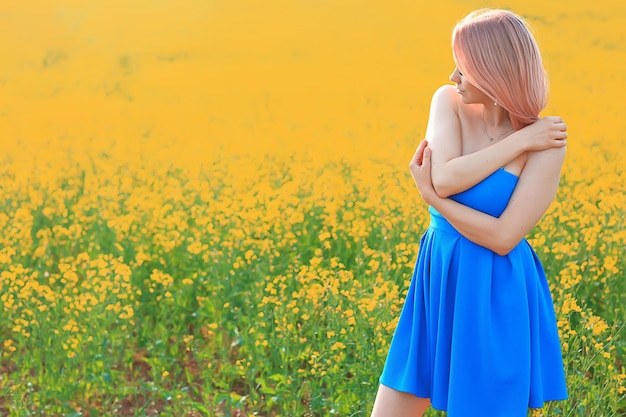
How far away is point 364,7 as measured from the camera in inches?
336

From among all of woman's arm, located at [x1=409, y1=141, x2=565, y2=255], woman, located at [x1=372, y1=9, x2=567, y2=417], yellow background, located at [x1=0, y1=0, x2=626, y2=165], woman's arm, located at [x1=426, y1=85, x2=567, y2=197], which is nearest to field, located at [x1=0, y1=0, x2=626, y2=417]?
yellow background, located at [x1=0, y1=0, x2=626, y2=165]

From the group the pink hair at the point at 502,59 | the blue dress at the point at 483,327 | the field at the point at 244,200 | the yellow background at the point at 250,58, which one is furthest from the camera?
the yellow background at the point at 250,58

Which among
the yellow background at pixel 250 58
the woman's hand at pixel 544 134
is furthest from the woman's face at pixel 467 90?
the yellow background at pixel 250 58

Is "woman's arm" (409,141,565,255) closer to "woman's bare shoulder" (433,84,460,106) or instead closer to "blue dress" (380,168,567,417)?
"blue dress" (380,168,567,417)

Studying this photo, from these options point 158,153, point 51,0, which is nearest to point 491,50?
point 158,153

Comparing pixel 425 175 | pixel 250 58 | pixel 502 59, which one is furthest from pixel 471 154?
pixel 250 58

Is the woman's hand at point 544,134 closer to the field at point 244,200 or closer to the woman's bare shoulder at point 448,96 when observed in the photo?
the woman's bare shoulder at point 448,96

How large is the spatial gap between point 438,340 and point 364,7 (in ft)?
21.0

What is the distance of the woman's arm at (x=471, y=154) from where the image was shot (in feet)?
7.95

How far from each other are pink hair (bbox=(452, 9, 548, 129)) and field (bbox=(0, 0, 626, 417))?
1169 millimetres

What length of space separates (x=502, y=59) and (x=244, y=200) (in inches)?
96.2

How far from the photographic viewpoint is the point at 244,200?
15.3 ft

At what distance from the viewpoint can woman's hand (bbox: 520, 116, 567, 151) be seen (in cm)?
242

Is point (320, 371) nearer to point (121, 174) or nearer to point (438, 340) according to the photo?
point (438, 340)
